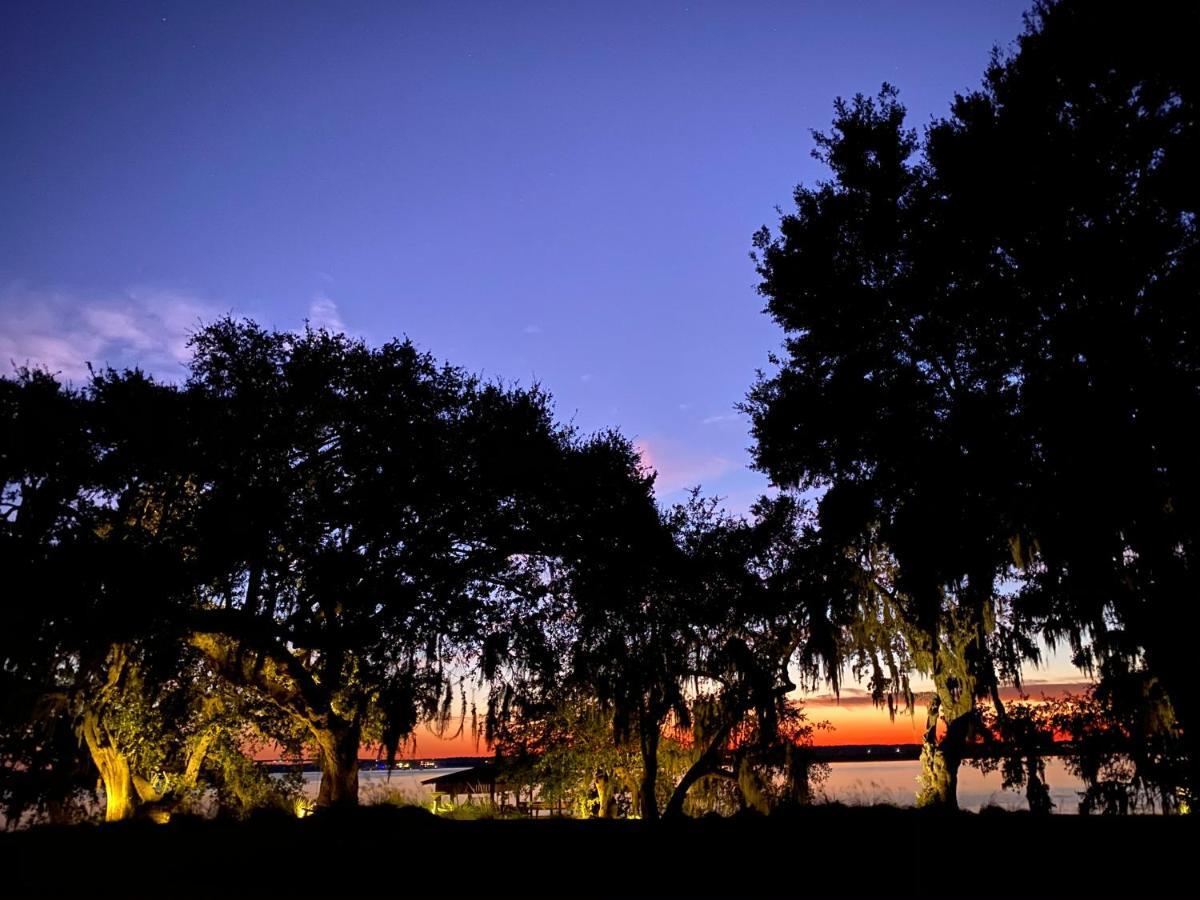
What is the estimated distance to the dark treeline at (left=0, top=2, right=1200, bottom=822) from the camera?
10.1 meters

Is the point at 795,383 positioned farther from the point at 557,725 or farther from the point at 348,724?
the point at 557,725

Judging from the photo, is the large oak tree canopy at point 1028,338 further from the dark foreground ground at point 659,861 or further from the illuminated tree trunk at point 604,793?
the illuminated tree trunk at point 604,793

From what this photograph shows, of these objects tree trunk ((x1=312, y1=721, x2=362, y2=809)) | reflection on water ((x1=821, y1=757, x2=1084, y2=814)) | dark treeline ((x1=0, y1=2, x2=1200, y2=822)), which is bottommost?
reflection on water ((x1=821, y1=757, x2=1084, y2=814))

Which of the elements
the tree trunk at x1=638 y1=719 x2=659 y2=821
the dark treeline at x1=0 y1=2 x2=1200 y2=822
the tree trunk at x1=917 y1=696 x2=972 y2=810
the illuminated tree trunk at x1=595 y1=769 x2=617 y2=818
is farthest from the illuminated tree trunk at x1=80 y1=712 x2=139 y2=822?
the tree trunk at x1=917 y1=696 x2=972 y2=810

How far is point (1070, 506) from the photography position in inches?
402

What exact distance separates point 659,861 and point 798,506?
44.2 feet

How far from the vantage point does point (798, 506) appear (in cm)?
1930

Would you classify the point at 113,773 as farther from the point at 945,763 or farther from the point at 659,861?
the point at 945,763

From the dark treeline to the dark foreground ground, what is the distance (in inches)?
156

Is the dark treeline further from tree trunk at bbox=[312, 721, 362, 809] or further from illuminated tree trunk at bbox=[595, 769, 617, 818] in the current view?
illuminated tree trunk at bbox=[595, 769, 617, 818]

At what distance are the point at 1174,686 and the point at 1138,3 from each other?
8985 mm

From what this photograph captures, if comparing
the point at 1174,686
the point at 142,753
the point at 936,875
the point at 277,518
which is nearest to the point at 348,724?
the point at 277,518

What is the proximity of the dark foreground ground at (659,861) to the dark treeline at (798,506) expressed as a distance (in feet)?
13.0

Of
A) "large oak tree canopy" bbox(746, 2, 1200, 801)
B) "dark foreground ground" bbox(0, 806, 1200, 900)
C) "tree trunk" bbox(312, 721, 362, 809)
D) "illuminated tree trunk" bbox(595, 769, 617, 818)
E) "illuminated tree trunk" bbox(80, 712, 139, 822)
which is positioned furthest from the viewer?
"illuminated tree trunk" bbox(595, 769, 617, 818)
